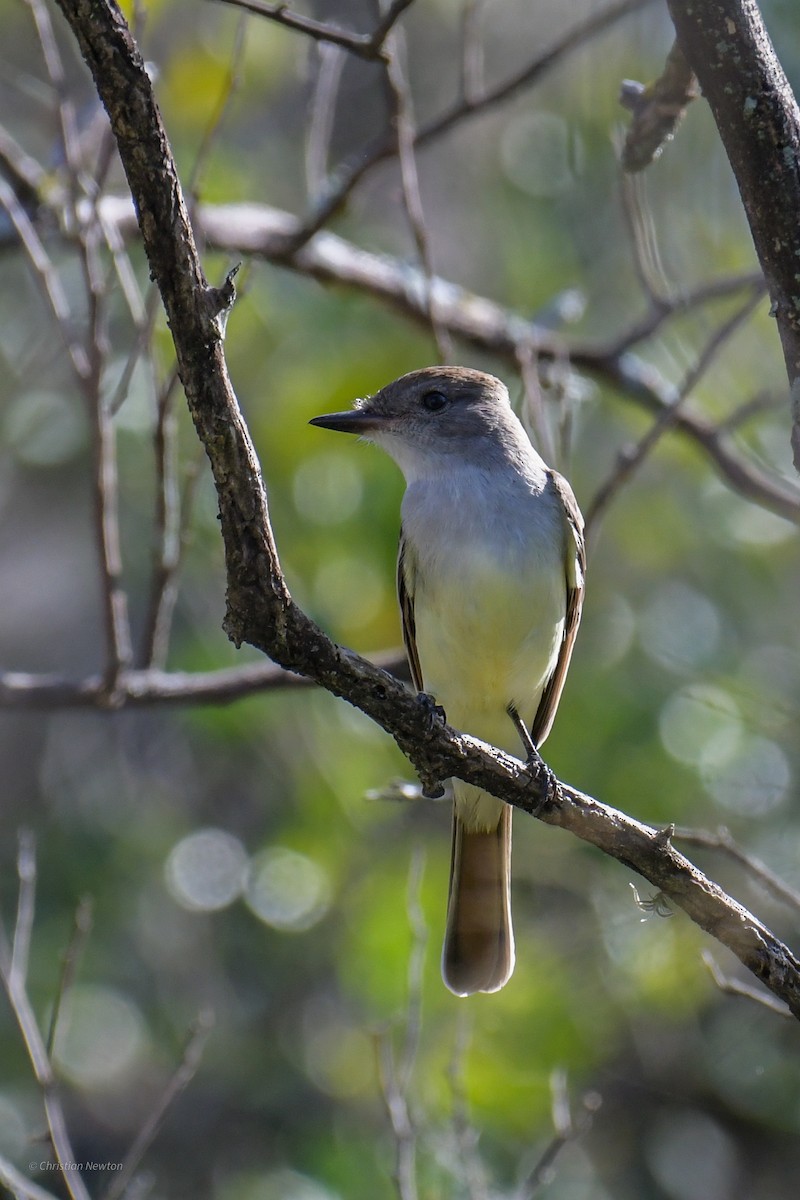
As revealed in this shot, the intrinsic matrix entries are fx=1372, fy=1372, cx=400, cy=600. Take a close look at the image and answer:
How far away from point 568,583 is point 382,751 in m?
1.90

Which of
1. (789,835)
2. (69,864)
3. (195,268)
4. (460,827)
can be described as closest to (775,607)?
(789,835)

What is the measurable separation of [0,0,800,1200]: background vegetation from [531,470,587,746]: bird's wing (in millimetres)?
461

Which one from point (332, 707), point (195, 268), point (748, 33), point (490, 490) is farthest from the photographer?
point (332, 707)

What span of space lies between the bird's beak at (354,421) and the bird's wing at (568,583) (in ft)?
2.08

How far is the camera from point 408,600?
443cm

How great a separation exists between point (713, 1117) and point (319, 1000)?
1.93 metres

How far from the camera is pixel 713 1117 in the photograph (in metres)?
6.45

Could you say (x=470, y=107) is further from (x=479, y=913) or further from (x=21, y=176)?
(x=479, y=913)

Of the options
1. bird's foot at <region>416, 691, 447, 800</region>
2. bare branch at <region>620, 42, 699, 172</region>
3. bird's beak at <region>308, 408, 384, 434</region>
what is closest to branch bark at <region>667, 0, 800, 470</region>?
bare branch at <region>620, 42, 699, 172</region>

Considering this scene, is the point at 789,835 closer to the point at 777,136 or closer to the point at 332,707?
the point at 332,707

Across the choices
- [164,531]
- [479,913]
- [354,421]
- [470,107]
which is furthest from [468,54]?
[479,913]

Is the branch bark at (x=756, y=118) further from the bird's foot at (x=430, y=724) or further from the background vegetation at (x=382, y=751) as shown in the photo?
the background vegetation at (x=382, y=751)

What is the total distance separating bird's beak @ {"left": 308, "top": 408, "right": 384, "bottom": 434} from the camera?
4461mm

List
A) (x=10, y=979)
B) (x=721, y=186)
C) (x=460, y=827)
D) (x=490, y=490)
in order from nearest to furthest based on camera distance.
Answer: (x=10, y=979)
(x=490, y=490)
(x=460, y=827)
(x=721, y=186)
